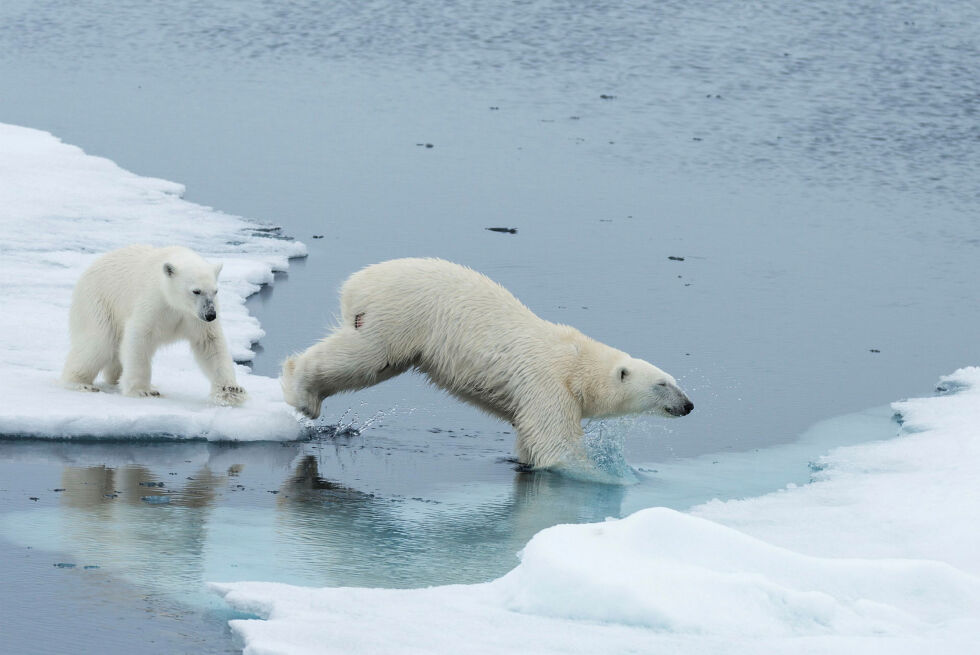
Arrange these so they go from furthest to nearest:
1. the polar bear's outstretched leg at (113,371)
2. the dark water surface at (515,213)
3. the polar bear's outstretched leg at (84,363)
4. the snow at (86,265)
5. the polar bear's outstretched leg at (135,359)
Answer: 1. the polar bear's outstretched leg at (113,371)
2. the polar bear's outstretched leg at (84,363)
3. the polar bear's outstretched leg at (135,359)
4. the snow at (86,265)
5. the dark water surface at (515,213)

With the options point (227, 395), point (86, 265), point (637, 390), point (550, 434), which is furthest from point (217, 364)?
point (86, 265)

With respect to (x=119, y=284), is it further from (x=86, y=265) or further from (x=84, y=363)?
(x=86, y=265)

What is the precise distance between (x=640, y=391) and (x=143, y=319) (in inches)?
97.7

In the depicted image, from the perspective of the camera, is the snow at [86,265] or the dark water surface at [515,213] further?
the snow at [86,265]

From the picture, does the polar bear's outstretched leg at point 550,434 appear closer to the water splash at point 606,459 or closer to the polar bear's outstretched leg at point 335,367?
the water splash at point 606,459

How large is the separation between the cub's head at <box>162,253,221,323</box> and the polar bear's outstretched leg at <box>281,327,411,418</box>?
49 cm

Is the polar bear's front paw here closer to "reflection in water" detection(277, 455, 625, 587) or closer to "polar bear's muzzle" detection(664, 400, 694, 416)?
"reflection in water" detection(277, 455, 625, 587)

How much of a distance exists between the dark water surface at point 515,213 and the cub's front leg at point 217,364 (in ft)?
1.53

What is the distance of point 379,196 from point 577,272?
2.74 metres

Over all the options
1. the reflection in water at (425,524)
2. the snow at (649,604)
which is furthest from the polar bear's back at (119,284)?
the snow at (649,604)

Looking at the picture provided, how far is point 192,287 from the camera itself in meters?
6.56

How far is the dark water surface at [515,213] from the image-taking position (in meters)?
5.42

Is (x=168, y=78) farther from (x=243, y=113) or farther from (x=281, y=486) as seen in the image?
(x=281, y=486)

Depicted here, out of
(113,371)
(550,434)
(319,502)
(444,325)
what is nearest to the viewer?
(319,502)
